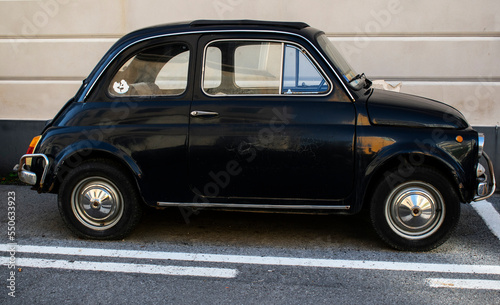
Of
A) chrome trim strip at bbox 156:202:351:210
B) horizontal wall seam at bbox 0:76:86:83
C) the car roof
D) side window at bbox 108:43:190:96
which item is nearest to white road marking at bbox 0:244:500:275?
chrome trim strip at bbox 156:202:351:210

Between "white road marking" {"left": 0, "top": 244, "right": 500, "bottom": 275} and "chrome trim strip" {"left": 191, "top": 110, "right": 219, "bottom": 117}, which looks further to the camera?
"chrome trim strip" {"left": 191, "top": 110, "right": 219, "bottom": 117}

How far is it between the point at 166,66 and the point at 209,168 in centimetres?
100

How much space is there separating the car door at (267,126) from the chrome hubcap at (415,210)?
0.43m

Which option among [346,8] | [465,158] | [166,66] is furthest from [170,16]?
[465,158]

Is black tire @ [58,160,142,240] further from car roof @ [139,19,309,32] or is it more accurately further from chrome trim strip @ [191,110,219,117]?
car roof @ [139,19,309,32]

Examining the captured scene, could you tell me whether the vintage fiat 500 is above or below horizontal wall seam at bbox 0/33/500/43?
below

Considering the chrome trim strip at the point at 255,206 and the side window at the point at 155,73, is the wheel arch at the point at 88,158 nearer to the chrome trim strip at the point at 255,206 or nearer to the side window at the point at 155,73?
the chrome trim strip at the point at 255,206

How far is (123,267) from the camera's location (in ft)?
15.0

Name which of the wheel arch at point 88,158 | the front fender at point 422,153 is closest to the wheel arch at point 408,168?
the front fender at point 422,153

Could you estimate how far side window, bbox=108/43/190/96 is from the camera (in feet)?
16.4

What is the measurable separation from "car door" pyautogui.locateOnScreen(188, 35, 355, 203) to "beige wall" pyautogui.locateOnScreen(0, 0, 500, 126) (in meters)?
2.79

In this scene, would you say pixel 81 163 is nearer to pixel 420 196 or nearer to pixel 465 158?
pixel 420 196

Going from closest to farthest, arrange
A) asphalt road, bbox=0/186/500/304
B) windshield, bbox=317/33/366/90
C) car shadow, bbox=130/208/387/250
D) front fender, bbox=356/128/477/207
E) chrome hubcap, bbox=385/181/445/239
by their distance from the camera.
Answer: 1. asphalt road, bbox=0/186/500/304
2. front fender, bbox=356/128/477/207
3. chrome hubcap, bbox=385/181/445/239
4. windshield, bbox=317/33/366/90
5. car shadow, bbox=130/208/387/250

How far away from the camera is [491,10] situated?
7133 mm
